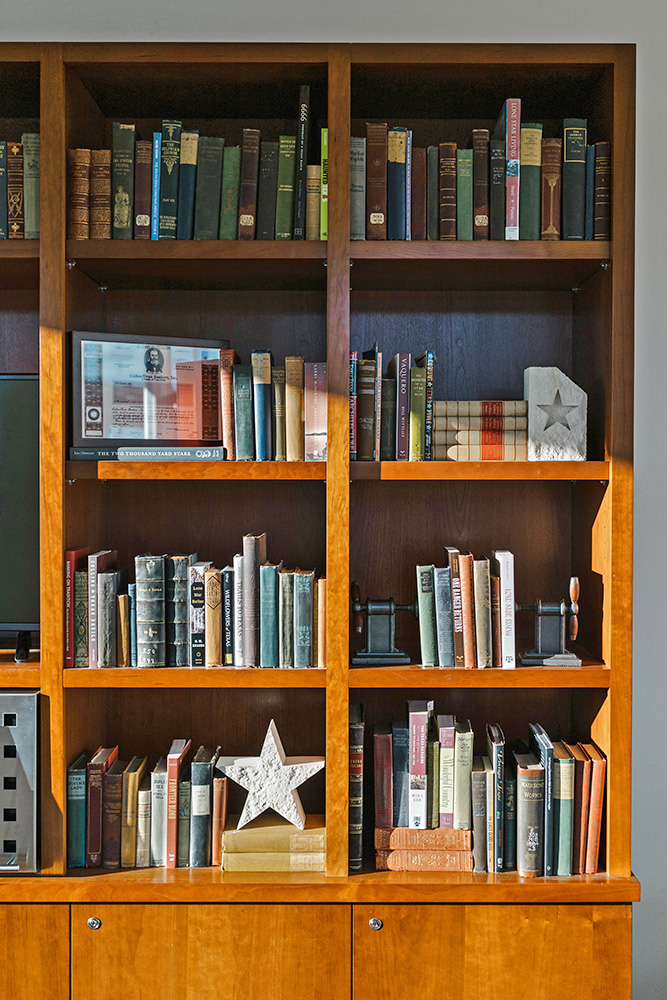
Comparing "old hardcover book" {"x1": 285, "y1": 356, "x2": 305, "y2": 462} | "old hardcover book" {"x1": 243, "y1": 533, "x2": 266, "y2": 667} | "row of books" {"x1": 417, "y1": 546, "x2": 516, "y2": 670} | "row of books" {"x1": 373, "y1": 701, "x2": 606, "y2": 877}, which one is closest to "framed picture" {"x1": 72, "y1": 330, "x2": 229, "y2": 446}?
"old hardcover book" {"x1": 285, "y1": 356, "x2": 305, "y2": 462}

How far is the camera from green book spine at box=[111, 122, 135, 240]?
6.16 ft

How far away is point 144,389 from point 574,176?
112 centimetres

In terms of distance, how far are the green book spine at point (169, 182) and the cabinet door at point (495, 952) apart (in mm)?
1607

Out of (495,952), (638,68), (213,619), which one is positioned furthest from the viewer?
(638,68)

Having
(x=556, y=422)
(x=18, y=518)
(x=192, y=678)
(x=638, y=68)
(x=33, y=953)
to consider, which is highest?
(x=638, y=68)

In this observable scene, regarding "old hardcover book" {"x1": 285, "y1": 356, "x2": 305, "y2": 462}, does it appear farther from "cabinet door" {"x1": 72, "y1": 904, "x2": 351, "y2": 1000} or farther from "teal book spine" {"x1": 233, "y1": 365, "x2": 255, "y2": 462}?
"cabinet door" {"x1": 72, "y1": 904, "x2": 351, "y2": 1000}

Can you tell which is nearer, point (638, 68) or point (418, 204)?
point (418, 204)

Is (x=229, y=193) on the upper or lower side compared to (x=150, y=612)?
upper

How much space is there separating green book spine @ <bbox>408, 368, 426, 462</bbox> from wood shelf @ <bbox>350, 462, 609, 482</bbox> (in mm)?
61

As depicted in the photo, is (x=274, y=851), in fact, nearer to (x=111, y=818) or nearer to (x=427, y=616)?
(x=111, y=818)

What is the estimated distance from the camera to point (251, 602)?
6.25ft

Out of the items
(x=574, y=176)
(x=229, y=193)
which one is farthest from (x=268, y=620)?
(x=574, y=176)

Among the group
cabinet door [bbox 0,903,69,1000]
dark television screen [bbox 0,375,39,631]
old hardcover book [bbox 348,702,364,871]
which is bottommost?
cabinet door [bbox 0,903,69,1000]

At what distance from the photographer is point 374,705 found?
2.18 m
